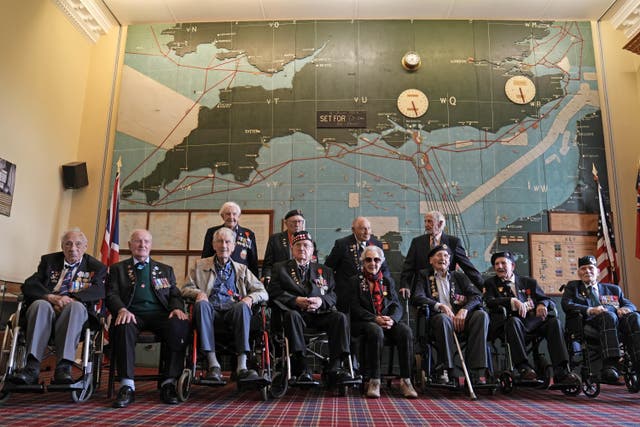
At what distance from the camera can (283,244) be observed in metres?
4.60

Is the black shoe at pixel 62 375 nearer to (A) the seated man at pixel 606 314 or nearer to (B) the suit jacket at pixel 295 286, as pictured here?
(B) the suit jacket at pixel 295 286

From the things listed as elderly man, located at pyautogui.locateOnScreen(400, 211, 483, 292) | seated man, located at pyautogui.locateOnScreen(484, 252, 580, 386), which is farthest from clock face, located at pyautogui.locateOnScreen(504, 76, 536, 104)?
seated man, located at pyautogui.locateOnScreen(484, 252, 580, 386)

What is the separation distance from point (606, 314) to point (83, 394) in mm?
3580

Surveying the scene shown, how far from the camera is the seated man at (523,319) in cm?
389

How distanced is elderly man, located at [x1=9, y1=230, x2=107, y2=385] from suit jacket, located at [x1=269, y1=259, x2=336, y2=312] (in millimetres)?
1189

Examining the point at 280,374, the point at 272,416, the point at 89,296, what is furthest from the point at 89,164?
the point at 272,416

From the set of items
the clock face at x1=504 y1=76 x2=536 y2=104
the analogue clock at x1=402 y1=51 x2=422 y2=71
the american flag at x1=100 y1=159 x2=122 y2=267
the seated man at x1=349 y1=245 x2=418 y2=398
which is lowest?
the seated man at x1=349 y1=245 x2=418 y2=398

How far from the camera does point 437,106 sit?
5.99m

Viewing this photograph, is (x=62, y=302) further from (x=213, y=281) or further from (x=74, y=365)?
(x=213, y=281)

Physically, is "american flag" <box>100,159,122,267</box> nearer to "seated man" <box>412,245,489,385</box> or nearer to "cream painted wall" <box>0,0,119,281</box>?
"cream painted wall" <box>0,0,119,281</box>

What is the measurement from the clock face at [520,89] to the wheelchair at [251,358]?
3.82 meters

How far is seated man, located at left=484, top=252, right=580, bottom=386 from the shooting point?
3.89m

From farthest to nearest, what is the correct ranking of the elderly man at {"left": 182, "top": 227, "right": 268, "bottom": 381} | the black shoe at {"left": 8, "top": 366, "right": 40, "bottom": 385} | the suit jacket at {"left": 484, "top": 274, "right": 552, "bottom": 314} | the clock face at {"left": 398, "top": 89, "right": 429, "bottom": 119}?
the clock face at {"left": 398, "top": 89, "right": 429, "bottom": 119} < the suit jacket at {"left": 484, "top": 274, "right": 552, "bottom": 314} < the elderly man at {"left": 182, "top": 227, "right": 268, "bottom": 381} < the black shoe at {"left": 8, "top": 366, "right": 40, "bottom": 385}

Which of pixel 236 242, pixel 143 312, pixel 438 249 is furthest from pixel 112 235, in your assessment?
pixel 438 249
